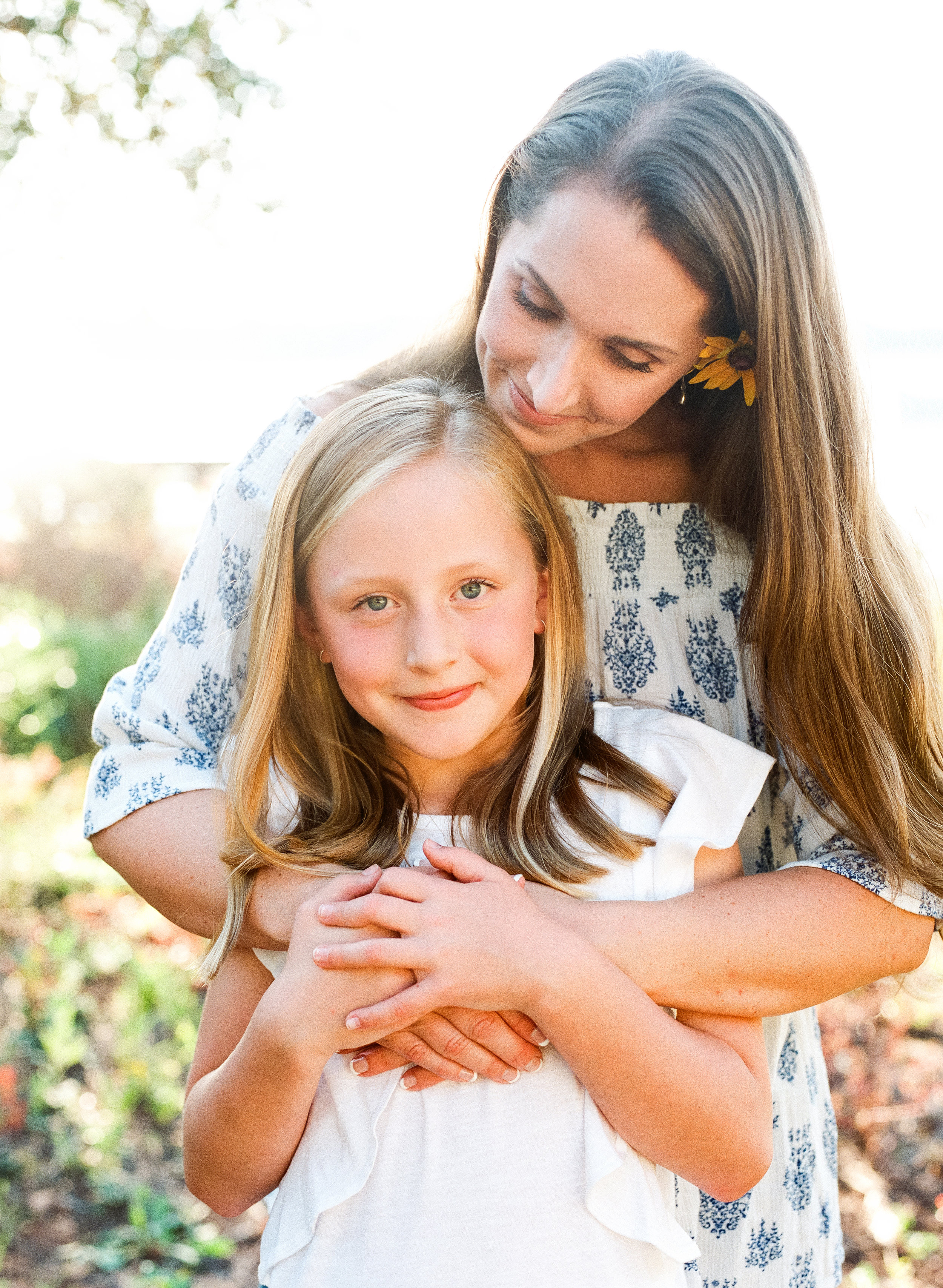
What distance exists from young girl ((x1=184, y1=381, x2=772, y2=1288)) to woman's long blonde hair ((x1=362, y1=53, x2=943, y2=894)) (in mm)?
182

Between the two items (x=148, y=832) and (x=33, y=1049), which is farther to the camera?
(x=33, y=1049)

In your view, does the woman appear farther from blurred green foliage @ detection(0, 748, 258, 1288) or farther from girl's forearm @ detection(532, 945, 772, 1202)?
blurred green foliage @ detection(0, 748, 258, 1288)

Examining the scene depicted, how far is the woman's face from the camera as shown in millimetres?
1802

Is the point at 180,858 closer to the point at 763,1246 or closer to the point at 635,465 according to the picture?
the point at 635,465


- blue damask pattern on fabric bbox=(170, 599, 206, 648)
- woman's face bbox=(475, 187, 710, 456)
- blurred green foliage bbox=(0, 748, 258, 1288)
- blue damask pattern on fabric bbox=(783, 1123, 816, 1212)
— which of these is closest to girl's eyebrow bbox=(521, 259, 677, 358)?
woman's face bbox=(475, 187, 710, 456)

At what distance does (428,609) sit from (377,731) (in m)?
0.38

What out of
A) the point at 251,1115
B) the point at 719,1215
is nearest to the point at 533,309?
the point at 251,1115

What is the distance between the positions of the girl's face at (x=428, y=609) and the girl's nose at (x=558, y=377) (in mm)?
175

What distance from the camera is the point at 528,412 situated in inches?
78.2

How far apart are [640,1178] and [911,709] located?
0.83 meters

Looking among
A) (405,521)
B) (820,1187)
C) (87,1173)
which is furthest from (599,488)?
(87,1173)

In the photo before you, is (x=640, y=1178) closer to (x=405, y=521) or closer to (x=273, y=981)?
(x=273, y=981)

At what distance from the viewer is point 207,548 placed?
2.13 metres

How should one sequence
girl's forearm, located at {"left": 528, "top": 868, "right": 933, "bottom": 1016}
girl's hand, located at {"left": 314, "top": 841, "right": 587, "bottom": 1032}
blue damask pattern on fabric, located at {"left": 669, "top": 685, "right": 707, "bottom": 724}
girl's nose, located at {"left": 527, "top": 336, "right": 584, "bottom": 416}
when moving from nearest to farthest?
girl's hand, located at {"left": 314, "top": 841, "right": 587, "bottom": 1032}
girl's forearm, located at {"left": 528, "top": 868, "right": 933, "bottom": 1016}
girl's nose, located at {"left": 527, "top": 336, "right": 584, "bottom": 416}
blue damask pattern on fabric, located at {"left": 669, "top": 685, "right": 707, "bottom": 724}
